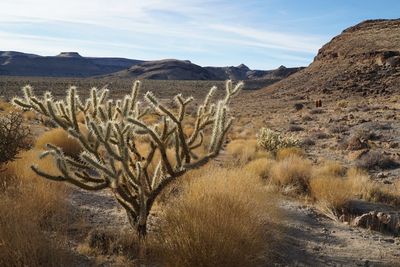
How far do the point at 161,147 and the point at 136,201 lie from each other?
2.60ft

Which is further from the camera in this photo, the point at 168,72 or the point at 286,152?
the point at 168,72

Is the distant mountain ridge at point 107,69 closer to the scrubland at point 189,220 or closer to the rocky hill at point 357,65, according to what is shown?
the rocky hill at point 357,65

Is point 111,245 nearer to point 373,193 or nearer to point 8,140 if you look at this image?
point 8,140

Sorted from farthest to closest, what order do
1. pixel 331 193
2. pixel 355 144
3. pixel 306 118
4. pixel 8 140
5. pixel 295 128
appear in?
pixel 306 118 < pixel 295 128 < pixel 355 144 < pixel 331 193 < pixel 8 140

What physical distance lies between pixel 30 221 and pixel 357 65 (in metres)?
41.1

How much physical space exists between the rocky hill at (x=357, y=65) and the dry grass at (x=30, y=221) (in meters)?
31.8

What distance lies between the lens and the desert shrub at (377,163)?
13.2m

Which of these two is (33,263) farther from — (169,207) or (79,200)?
(79,200)

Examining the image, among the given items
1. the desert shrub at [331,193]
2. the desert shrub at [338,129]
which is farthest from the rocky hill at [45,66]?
the desert shrub at [331,193]

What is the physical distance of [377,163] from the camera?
43.8 feet

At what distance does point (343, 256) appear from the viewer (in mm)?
6133

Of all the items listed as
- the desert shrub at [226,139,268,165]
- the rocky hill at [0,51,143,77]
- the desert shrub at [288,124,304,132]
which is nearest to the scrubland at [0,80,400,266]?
the desert shrub at [226,139,268,165]

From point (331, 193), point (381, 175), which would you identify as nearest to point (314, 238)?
point (331, 193)

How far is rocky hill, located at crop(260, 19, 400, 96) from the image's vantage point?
38.6m
